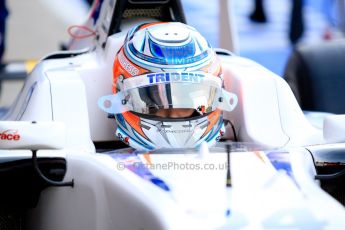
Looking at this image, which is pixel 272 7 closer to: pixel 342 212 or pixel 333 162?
pixel 333 162

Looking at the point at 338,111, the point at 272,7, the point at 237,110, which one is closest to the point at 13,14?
the point at 272,7

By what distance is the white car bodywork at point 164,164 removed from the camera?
305 cm

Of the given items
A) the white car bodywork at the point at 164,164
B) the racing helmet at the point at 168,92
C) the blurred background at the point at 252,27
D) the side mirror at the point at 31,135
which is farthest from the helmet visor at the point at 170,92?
the blurred background at the point at 252,27

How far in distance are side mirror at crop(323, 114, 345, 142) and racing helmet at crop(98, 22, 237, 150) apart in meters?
0.41

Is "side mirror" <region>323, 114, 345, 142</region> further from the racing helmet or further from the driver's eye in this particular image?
the driver's eye

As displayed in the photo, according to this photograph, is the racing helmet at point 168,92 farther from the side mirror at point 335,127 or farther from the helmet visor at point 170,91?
the side mirror at point 335,127

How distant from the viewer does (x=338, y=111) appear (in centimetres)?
536

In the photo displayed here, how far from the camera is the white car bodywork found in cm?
305

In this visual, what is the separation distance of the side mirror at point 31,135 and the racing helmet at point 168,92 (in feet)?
1.19

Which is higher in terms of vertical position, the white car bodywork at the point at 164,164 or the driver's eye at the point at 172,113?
the driver's eye at the point at 172,113

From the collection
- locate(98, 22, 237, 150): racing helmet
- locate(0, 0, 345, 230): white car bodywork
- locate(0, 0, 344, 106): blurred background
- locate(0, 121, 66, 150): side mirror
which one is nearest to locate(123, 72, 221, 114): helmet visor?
locate(98, 22, 237, 150): racing helmet

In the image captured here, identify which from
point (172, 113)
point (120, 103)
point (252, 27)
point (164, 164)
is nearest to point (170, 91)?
point (172, 113)

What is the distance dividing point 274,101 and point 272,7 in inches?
204

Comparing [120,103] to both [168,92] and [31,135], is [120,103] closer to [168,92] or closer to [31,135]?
[168,92]
